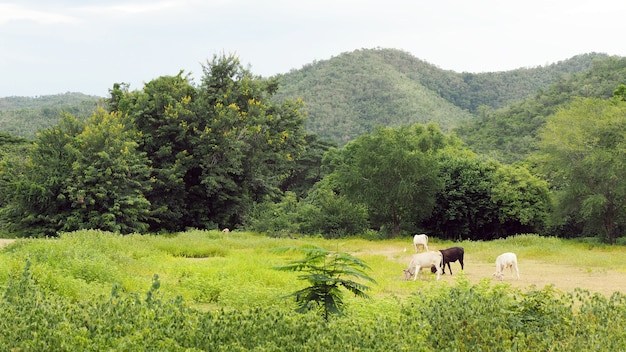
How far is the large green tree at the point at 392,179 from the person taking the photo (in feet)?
109

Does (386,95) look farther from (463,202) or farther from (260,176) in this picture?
(260,176)

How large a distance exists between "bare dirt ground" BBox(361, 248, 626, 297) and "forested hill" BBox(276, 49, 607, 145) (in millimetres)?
65694

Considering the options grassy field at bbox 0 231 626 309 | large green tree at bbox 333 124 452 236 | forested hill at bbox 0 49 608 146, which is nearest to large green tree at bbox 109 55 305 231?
large green tree at bbox 333 124 452 236

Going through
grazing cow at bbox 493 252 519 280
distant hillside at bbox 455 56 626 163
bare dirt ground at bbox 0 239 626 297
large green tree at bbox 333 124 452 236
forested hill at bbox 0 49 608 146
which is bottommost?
bare dirt ground at bbox 0 239 626 297

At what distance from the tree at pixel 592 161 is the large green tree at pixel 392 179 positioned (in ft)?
21.5

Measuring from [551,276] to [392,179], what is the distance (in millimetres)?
16372

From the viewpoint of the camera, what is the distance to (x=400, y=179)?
3353 centimetres

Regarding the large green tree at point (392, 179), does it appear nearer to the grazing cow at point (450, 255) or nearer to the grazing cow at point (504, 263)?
the grazing cow at point (450, 255)

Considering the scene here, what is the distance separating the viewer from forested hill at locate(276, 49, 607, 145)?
315 feet

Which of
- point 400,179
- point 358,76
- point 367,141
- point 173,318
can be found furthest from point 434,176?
point 358,76

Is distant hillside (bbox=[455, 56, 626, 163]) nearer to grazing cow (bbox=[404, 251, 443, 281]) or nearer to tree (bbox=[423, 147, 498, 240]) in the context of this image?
tree (bbox=[423, 147, 498, 240])

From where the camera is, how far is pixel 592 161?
94.9 ft

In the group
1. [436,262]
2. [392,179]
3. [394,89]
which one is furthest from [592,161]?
[394,89]

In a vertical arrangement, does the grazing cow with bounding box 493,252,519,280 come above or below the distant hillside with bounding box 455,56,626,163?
below
